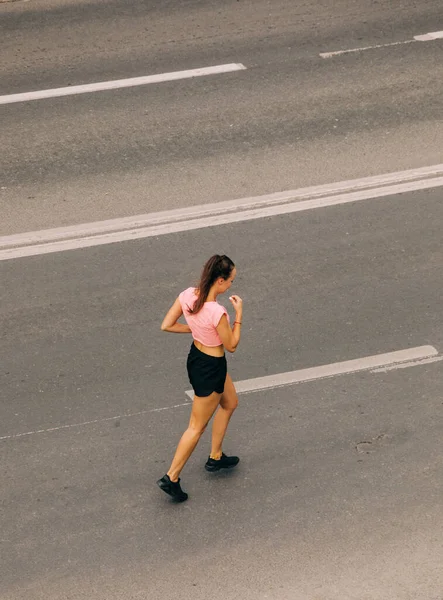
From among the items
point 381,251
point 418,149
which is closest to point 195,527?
point 381,251

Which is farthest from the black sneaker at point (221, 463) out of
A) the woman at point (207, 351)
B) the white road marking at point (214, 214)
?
the white road marking at point (214, 214)

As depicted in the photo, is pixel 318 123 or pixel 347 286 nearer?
pixel 347 286

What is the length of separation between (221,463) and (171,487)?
1.55 feet

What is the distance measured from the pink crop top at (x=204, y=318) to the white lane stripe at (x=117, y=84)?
6.86m

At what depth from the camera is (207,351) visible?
7.47m

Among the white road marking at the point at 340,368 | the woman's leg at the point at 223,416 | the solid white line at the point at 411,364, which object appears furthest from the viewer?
the solid white line at the point at 411,364

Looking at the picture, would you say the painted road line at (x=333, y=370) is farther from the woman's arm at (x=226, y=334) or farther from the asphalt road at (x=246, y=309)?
the woman's arm at (x=226, y=334)

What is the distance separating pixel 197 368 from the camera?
751 cm

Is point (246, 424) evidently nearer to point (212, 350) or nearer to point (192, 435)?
point (192, 435)

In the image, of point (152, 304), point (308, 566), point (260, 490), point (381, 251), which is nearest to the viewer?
point (308, 566)

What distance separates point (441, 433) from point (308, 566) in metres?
1.67

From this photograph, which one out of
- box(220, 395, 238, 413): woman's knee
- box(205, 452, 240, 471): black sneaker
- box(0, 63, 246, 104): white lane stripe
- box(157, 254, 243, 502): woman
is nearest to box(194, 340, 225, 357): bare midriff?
box(157, 254, 243, 502): woman

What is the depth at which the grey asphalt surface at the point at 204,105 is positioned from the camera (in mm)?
11758

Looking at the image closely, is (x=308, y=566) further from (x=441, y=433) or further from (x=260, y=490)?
(x=441, y=433)
